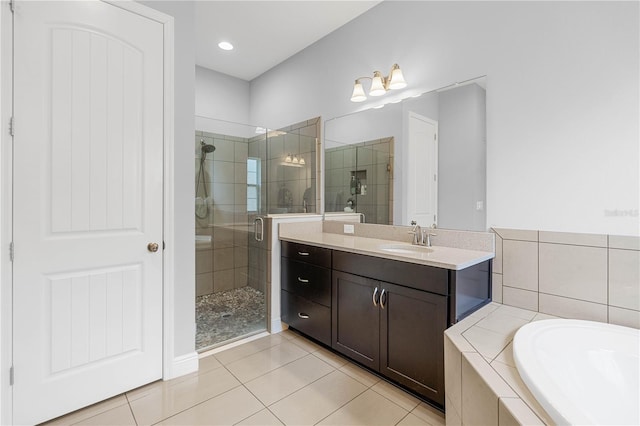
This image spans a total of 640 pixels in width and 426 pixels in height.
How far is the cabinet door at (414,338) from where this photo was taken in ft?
5.24

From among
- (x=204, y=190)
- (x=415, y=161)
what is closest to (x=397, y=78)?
(x=415, y=161)

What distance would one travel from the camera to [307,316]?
2.44 metres

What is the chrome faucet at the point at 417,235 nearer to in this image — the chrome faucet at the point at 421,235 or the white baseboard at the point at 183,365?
the chrome faucet at the point at 421,235

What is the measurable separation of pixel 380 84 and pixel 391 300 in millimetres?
1733

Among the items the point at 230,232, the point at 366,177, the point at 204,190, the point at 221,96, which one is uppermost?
the point at 221,96

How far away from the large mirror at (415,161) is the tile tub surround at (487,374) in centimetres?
61

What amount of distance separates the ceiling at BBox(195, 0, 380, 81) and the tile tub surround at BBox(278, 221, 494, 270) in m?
1.91

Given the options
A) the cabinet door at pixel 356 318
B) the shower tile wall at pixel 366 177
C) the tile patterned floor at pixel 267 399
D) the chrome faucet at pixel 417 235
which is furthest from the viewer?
the shower tile wall at pixel 366 177

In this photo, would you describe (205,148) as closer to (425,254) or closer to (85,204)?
(85,204)

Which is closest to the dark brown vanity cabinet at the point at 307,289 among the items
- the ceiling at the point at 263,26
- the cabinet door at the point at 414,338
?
the cabinet door at the point at 414,338

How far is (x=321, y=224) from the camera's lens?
300 centimetres

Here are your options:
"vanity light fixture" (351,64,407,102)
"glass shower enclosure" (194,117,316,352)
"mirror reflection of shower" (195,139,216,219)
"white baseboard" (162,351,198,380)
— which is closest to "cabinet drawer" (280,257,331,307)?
"glass shower enclosure" (194,117,316,352)

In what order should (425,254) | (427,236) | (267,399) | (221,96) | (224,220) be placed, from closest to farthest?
1. (267,399)
2. (425,254)
3. (427,236)
4. (224,220)
5. (221,96)

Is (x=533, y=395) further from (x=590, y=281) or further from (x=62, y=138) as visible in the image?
(x=62, y=138)
